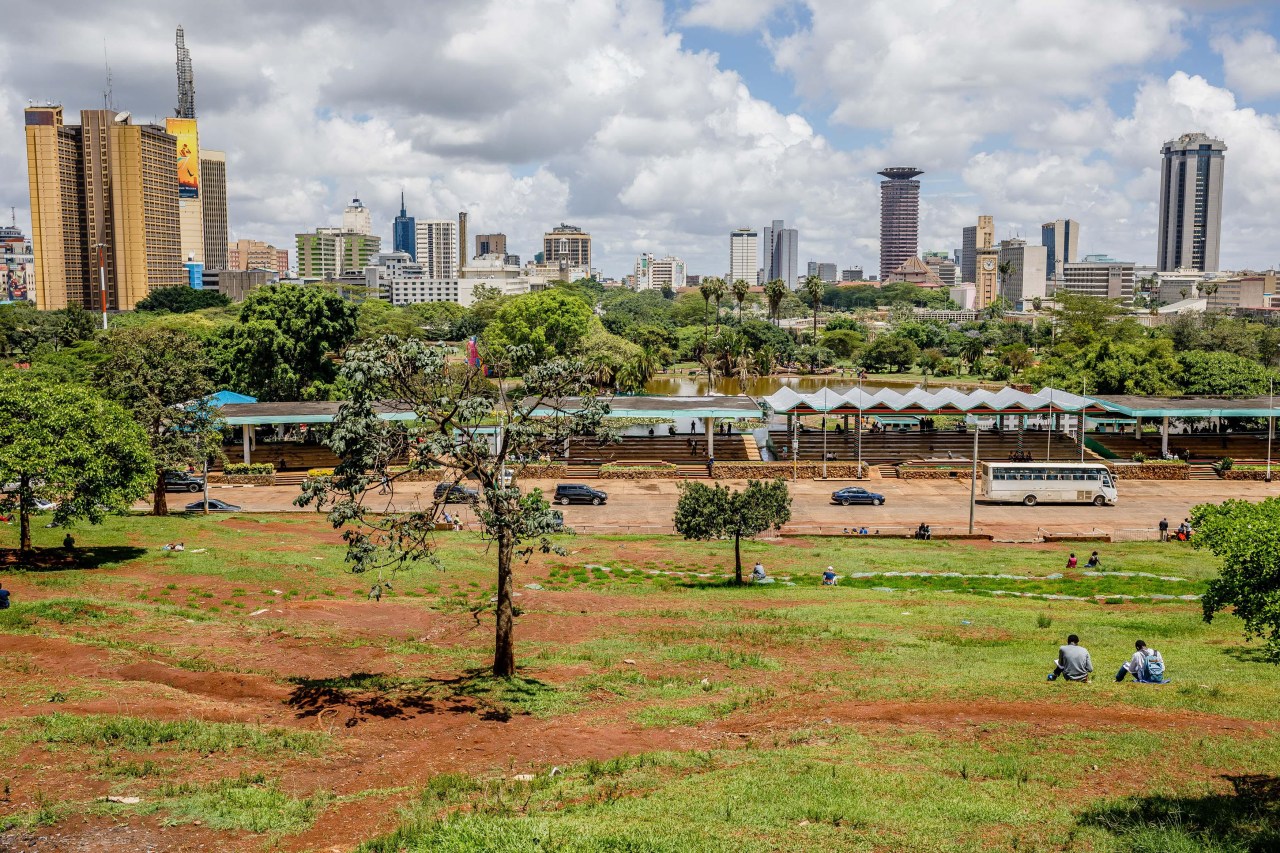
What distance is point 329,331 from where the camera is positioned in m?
67.9

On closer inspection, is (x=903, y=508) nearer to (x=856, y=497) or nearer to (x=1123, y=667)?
(x=856, y=497)

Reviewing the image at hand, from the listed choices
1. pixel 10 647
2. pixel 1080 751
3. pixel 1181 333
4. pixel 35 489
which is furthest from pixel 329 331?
pixel 1181 333

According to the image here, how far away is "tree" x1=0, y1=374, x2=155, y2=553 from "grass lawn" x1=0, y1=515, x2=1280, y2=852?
1.99 meters

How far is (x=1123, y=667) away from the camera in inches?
751

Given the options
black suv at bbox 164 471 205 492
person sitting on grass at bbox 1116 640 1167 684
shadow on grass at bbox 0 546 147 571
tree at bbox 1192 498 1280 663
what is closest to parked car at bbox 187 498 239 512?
black suv at bbox 164 471 205 492

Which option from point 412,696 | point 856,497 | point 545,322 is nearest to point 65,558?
point 412,696

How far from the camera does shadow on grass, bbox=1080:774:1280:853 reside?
1127 cm

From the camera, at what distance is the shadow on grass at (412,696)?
17.0m

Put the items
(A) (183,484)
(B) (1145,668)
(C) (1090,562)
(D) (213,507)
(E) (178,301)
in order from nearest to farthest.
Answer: (B) (1145,668) < (C) (1090,562) < (D) (213,507) < (A) (183,484) < (E) (178,301)

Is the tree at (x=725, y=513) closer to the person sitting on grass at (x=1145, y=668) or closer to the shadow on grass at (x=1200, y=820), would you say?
the person sitting on grass at (x=1145, y=668)

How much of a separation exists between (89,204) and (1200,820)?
8424 inches

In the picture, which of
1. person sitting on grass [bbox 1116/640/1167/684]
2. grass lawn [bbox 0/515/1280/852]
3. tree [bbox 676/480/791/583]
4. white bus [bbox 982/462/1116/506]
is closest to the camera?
grass lawn [bbox 0/515/1280/852]

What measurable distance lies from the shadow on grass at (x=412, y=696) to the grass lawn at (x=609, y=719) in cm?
7

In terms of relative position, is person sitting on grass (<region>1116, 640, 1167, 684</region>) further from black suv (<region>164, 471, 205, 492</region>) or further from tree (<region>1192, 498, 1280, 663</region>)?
black suv (<region>164, 471, 205, 492</region>)
